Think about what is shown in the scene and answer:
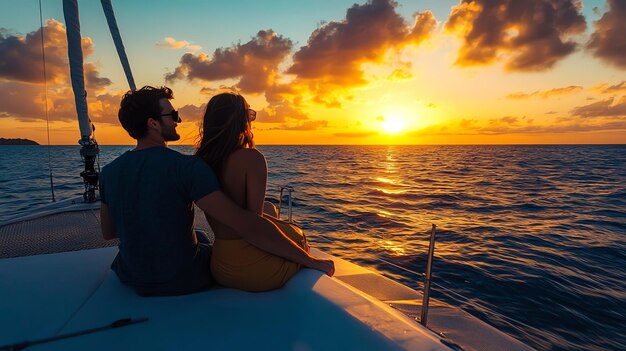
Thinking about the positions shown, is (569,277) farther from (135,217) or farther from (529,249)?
(135,217)

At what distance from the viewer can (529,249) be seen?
7719 millimetres

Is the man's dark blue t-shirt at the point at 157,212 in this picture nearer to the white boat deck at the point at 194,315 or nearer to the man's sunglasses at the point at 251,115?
the white boat deck at the point at 194,315

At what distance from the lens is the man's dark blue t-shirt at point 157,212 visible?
1933 mm

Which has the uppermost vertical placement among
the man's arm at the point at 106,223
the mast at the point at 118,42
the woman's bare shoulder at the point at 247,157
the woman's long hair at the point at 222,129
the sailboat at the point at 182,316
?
the mast at the point at 118,42

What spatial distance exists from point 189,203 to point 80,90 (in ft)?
18.6

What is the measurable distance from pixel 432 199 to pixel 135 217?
14178 mm

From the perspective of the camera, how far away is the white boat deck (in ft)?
5.39

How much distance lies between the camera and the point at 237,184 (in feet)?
7.05

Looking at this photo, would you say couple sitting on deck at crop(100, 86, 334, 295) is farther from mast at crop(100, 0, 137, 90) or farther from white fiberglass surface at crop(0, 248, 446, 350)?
mast at crop(100, 0, 137, 90)

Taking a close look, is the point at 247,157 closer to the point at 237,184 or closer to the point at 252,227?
the point at 237,184

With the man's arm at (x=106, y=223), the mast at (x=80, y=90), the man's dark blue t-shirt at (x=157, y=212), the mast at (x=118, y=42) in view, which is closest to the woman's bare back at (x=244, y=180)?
the man's dark blue t-shirt at (x=157, y=212)

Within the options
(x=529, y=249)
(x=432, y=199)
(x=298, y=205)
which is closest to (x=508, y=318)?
(x=529, y=249)

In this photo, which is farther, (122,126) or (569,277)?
(569,277)

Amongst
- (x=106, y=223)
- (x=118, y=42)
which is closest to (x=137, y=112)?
(x=106, y=223)
